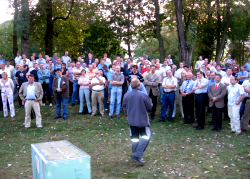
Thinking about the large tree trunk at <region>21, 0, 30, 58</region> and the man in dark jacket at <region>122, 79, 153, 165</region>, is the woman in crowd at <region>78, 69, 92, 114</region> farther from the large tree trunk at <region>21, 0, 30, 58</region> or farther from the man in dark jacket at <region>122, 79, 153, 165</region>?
the large tree trunk at <region>21, 0, 30, 58</region>

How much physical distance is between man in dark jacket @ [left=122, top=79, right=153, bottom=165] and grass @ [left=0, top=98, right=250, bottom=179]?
1.47 feet

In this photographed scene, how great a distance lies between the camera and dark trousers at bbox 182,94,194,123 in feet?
34.0

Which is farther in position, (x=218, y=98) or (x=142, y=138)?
(x=218, y=98)

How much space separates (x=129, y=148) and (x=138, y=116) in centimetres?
174

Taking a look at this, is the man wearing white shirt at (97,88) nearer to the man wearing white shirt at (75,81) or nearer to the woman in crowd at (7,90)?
the man wearing white shirt at (75,81)

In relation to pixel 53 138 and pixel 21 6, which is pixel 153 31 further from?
pixel 53 138

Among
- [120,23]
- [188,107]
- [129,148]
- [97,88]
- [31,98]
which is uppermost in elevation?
[120,23]

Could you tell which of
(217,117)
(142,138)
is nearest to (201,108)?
(217,117)

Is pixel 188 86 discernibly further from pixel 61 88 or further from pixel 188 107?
pixel 61 88

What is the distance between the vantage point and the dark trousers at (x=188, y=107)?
1037 centimetres

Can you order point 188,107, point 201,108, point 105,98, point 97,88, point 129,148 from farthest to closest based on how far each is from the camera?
1. point 105,98
2. point 97,88
3. point 188,107
4. point 201,108
5. point 129,148

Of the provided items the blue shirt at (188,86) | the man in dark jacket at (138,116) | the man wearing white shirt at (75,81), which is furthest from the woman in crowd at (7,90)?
the blue shirt at (188,86)

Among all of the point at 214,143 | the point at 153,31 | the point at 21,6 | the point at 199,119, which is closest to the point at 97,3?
the point at 153,31

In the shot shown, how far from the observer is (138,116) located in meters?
6.30
